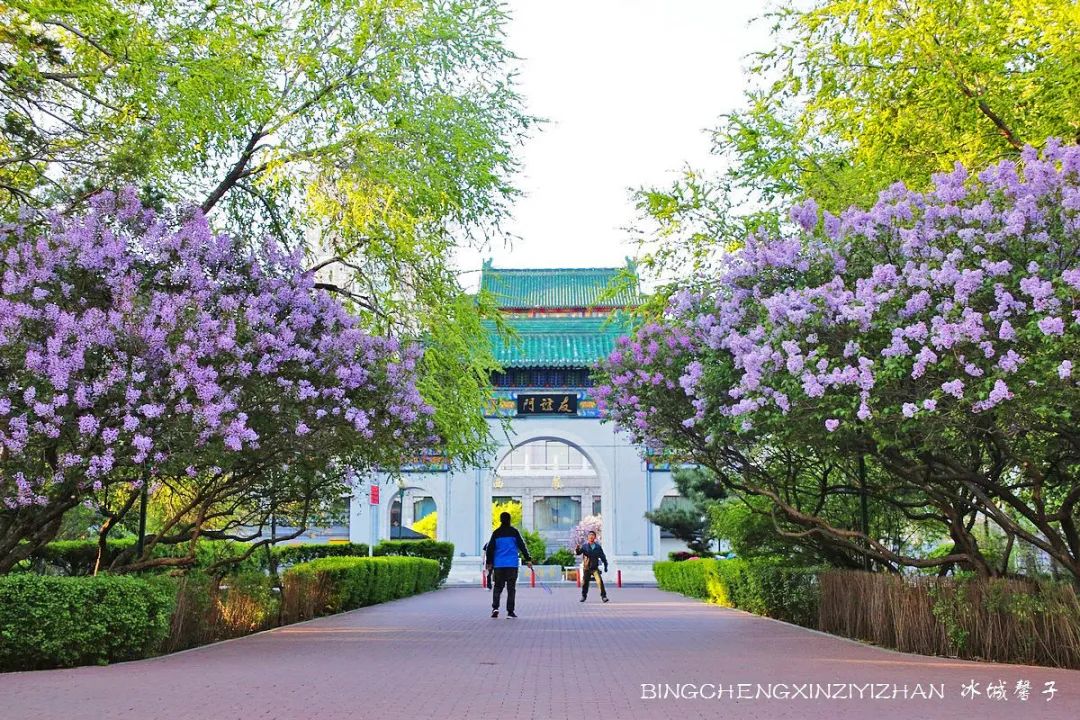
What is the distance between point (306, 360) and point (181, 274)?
141cm

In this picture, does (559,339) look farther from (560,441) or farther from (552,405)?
(560,441)

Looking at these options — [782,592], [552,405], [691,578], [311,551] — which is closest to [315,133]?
[782,592]

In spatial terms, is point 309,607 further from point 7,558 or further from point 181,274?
point 181,274

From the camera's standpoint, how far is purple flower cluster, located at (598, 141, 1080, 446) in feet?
25.1

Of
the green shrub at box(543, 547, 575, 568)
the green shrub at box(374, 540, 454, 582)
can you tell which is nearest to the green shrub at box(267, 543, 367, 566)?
the green shrub at box(374, 540, 454, 582)

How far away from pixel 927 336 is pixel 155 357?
6343 mm

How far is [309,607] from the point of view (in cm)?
1592

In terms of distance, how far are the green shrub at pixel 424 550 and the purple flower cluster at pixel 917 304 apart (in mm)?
22402

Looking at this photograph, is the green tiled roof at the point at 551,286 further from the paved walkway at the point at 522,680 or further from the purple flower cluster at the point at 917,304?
the purple flower cluster at the point at 917,304

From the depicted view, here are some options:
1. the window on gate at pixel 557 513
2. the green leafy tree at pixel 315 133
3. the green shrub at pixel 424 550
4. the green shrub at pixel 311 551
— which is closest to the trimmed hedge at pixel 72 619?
the green leafy tree at pixel 315 133

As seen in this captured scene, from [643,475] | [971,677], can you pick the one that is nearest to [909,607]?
[971,677]

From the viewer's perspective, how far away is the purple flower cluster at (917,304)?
25.1ft

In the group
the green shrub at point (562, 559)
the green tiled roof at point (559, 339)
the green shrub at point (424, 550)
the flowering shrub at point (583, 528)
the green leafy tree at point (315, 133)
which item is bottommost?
the green shrub at point (562, 559)

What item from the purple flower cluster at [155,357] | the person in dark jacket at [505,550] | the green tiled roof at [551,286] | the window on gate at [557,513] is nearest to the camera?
the purple flower cluster at [155,357]
